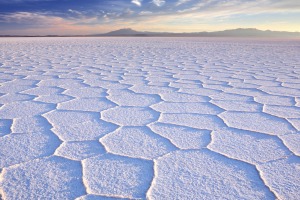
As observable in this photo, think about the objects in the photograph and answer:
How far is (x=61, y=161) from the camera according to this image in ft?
3.99

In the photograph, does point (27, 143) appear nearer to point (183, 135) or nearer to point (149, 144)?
point (149, 144)

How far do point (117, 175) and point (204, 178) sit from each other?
31 centimetres

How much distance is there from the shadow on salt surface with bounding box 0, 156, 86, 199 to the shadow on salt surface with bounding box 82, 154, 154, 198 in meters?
0.04

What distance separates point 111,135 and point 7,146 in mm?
469

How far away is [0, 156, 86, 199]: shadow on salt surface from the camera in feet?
3.23

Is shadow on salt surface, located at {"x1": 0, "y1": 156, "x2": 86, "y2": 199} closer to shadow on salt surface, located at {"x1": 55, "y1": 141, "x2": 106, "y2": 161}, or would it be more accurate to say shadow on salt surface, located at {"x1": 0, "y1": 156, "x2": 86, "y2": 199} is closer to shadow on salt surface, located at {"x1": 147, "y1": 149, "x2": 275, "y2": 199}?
shadow on salt surface, located at {"x1": 55, "y1": 141, "x2": 106, "y2": 161}

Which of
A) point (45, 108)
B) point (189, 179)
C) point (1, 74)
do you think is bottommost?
point (1, 74)

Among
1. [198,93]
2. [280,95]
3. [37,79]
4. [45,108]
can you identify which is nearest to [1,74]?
[37,79]

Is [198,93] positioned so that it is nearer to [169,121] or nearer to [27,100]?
[169,121]

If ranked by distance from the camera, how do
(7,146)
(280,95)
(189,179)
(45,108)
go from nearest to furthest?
(189,179) → (7,146) → (45,108) → (280,95)

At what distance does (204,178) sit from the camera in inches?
42.8

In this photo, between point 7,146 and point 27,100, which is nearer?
point 7,146

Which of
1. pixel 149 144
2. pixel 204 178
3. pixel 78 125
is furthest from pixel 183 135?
pixel 78 125

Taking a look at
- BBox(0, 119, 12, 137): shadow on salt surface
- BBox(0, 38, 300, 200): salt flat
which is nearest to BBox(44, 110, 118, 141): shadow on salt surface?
BBox(0, 38, 300, 200): salt flat
